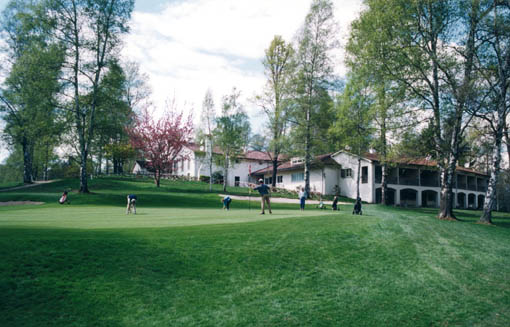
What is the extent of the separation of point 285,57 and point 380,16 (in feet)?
82.0

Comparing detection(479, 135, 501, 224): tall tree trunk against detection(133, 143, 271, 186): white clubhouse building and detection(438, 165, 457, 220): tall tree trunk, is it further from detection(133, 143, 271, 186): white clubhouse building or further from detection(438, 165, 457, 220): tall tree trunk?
detection(133, 143, 271, 186): white clubhouse building

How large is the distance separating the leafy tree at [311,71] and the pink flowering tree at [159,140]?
1507cm

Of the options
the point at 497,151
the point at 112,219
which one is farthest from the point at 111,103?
the point at 497,151

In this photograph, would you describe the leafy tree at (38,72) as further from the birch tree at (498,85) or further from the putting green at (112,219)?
the birch tree at (498,85)

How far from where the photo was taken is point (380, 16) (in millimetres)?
20891

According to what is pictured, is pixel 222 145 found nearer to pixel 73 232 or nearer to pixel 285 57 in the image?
pixel 285 57

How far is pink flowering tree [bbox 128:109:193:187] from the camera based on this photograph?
40.4m

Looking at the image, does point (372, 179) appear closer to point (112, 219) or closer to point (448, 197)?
point (448, 197)

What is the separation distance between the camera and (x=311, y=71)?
35969 millimetres

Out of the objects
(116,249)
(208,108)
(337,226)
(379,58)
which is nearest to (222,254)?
(116,249)

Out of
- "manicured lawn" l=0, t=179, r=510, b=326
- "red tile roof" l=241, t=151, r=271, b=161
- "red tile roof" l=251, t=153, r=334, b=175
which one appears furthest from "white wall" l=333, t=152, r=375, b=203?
"manicured lawn" l=0, t=179, r=510, b=326

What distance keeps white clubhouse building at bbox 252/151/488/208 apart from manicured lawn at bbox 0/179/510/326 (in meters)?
32.6

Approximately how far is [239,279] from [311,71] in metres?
31.8

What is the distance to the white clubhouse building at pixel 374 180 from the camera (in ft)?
144
